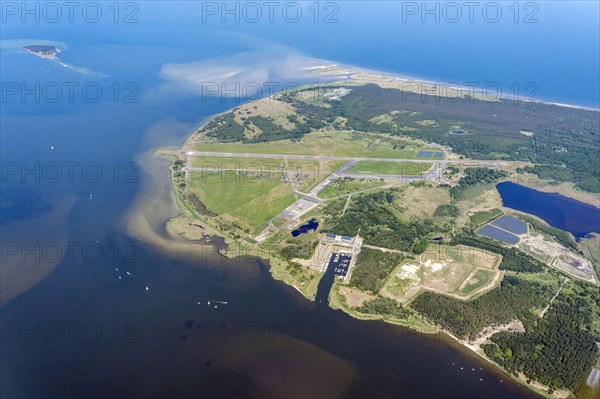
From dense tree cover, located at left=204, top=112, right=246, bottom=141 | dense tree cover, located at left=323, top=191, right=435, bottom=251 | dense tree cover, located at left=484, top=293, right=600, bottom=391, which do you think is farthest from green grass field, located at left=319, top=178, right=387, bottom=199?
dense tree cover, located at left=484, top=293, right=600, bottom=391

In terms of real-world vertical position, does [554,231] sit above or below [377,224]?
below

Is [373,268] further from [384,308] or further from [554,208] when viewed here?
[554,208]

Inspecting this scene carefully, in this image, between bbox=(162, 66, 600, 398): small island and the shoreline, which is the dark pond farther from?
the shoreline

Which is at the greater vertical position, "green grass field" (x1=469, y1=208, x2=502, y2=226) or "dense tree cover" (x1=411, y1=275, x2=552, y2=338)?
"green grass field" (x1=469, y1=208, x2=502, y2=226)

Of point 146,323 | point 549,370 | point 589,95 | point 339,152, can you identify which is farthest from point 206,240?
point 589,95

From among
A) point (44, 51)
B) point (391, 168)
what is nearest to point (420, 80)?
point (391, 168)

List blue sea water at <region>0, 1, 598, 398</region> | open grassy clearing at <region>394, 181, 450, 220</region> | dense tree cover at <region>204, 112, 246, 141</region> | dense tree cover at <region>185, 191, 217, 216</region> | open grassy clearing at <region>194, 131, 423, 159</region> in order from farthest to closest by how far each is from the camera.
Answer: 1. dense tree cover at <region>204, 112, 246, 141</region>
2. open grassy clearing at <region>194, 131, 423, 159</region>
3. open grassy clearing at <region>394, 181, 450, 220</region>
4. dense tree cover at <region>185, 191, 217, 216</region>
5. blue sea water at <region>0, 1, 598, 398</region>

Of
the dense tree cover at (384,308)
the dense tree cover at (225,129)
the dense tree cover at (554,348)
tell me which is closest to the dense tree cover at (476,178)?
the dense tree cover at (554,348)
